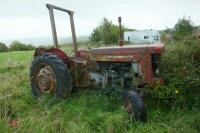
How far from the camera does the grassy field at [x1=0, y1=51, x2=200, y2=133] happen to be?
5.63m

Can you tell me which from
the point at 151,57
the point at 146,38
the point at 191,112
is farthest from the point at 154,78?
the point at 146,38

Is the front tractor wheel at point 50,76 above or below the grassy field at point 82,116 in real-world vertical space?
above

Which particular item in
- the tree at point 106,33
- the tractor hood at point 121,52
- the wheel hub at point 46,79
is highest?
the tractor hood at point 121,52

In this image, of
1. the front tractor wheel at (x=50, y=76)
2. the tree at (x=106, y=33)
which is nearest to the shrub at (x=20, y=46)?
the tree at (x=106, y=33)

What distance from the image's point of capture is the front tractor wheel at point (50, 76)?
7.85 m

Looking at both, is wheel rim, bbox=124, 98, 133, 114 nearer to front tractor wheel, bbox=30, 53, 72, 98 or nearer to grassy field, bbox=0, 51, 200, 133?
grassy field, bbox=0, 51, 200, 133

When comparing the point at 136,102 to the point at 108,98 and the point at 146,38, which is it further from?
the point at 146,38

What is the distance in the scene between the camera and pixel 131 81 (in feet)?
25.0

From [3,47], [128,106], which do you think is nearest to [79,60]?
[128,106]

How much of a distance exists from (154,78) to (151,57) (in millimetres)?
379

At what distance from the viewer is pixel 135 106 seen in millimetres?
6672

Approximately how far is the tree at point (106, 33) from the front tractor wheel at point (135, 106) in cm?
2976

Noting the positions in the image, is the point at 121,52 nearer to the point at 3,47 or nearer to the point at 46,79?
the point at 46,79

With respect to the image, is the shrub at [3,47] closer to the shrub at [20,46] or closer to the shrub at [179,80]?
the shrub at [20,46]
